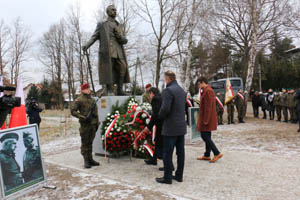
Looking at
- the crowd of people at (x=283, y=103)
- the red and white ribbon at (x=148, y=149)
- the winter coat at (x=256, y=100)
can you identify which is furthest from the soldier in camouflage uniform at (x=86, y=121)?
the winter coat at (x=256, y=100)

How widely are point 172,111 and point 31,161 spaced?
8.20ft

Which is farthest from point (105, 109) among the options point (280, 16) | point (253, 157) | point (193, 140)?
point (280, 16)

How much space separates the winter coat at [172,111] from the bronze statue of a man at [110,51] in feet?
9.10

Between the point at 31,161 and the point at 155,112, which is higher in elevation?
the point at 155,112

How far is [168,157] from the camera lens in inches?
164

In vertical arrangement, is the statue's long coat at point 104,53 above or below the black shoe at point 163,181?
above

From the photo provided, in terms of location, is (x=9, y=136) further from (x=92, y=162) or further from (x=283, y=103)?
(x=283, y=103)

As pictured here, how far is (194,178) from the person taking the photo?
442 cm

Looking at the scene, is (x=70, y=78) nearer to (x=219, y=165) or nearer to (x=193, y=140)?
(x=193, y=140)

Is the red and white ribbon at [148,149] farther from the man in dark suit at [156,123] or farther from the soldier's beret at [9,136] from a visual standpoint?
the soldier's beret at [9,136]

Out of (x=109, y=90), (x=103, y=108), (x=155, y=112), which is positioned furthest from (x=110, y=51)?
(x=155, y=112)

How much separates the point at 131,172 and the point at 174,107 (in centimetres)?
183

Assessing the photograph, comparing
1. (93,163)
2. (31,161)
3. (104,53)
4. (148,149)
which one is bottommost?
(93,163)

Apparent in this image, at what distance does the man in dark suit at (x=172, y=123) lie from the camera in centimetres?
405
